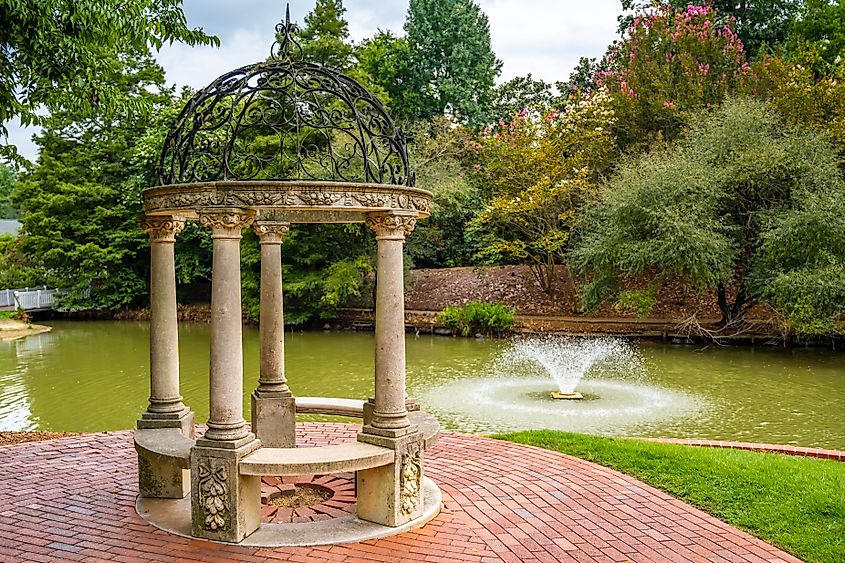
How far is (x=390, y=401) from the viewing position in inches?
234

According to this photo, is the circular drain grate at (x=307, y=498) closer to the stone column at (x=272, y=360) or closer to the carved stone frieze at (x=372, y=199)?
the stone column at (x=272, y=360)

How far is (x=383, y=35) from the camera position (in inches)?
1526

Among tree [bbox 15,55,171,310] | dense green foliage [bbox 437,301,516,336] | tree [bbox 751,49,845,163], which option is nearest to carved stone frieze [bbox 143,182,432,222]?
dense green foliage [bbox 437,301,516,336]

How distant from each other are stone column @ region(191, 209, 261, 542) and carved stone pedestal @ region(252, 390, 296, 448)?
6.02ft

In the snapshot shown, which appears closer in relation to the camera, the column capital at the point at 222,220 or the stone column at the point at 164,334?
the column capital at the point at 222,220

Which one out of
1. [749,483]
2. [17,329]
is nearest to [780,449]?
[749,483]

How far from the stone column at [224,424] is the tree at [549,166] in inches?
723

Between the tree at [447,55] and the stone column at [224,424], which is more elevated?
the tree at [447,55]

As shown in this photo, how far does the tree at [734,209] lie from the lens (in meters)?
17.8

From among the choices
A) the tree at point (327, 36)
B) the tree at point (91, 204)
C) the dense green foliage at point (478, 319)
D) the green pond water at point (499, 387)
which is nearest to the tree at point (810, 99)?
the green pond water at point (499, 387)

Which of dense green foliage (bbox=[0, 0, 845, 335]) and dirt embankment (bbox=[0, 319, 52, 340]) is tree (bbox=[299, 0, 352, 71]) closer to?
dense green foliage (bbox=[0, 0, 845, 335])

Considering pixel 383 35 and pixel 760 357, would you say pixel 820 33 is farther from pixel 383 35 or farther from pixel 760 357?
pixel 383 35

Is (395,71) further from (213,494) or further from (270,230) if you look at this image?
(213,494)

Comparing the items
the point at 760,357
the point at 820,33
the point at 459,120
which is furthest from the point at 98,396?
the point at 820,33
